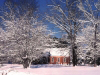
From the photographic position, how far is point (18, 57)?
1520 cm

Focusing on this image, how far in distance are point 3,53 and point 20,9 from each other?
546cm

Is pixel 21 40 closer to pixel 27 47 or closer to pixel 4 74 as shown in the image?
pixel 27 47

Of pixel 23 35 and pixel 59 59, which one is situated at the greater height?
pixel 23 35

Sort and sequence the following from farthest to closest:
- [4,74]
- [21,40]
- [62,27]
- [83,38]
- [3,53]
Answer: [62,27] → [83,38] → [3,53] → [21,40] → [4,74]

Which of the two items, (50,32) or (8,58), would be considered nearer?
(8,58)

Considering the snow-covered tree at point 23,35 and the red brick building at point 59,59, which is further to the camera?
the red brick building at point 59,59

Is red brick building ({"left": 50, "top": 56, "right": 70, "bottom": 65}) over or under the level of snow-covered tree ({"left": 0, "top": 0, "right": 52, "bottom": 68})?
under

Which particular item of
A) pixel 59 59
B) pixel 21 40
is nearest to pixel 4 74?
pixel 21 40

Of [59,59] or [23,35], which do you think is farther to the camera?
[59,59]

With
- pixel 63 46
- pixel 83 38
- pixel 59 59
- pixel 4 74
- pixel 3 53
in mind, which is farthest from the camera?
pixel 59 59

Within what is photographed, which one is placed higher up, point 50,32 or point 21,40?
point 50,32

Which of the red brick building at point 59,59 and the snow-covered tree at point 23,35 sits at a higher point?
the snow-covered tree at point 23,35

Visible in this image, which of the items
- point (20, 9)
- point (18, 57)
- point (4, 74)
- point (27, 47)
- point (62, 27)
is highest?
point (20, 9)

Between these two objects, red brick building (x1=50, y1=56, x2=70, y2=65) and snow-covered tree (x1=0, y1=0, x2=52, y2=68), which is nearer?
snow-covered tree (x1=0, y1=0, x2=52, y2=68)
